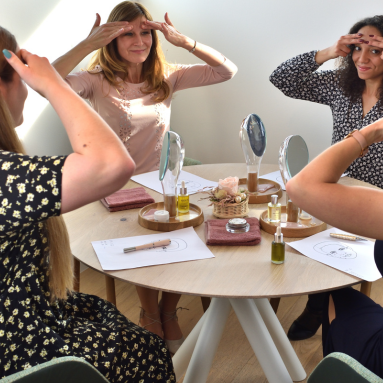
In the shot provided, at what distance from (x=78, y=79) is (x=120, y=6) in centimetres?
46

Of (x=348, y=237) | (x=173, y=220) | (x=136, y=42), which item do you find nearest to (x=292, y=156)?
(x=348, y=237)

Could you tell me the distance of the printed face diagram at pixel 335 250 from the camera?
4.60 ft

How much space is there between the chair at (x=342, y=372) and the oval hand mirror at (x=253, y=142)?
1037 millimetres

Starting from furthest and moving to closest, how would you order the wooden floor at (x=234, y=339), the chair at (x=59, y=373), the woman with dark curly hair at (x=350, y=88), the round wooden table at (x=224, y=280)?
the woman with dark curly hair at (x=350, y=88), the wooden floor at (x=234, y=339), the round wooden table at (x=224, y=280), the chair at (x=59, y=373)

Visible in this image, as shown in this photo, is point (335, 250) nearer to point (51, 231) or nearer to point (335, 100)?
point (51, 231)

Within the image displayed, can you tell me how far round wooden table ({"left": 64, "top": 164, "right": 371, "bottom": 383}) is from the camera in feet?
4.08

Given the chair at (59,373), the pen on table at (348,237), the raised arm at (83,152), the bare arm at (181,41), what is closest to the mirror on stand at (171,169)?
the pen on table at (348,237)

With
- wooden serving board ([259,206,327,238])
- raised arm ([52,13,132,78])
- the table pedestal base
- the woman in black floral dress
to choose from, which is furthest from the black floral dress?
raised arm ([52,13,132,78])

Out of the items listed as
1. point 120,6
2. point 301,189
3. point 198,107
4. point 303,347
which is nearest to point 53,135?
point 120,6

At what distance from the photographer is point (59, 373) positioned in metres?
0.89

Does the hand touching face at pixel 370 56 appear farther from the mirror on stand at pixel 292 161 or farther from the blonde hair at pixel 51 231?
the blonde hair at pixel 51 231

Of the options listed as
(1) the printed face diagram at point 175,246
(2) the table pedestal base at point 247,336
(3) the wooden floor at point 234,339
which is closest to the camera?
(1) the printed face diagram at point 175,246

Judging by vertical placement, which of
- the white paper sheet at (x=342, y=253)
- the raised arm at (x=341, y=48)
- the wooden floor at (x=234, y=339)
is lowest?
the wooden floor at (x=234, y=339)

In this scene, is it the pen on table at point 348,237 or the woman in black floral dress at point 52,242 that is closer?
the woman in black floral dress at point 52,242
